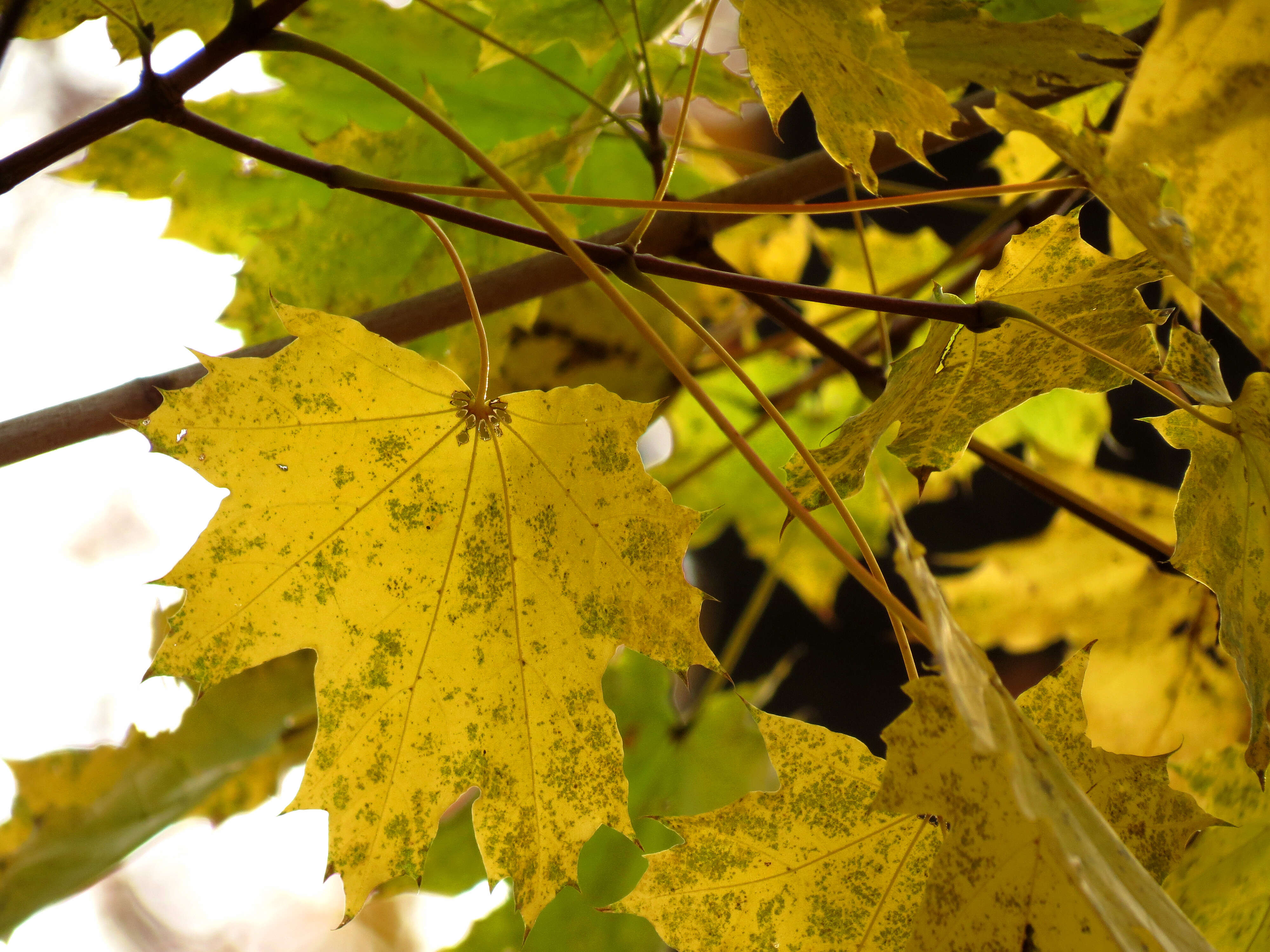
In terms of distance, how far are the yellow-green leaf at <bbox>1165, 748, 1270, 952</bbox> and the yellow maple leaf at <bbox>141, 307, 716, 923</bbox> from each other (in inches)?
12.1

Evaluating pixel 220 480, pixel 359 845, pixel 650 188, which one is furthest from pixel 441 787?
pixel 650 188

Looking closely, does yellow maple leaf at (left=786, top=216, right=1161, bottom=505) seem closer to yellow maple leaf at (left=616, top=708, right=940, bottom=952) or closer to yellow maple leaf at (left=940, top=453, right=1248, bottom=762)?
yellow maple leaf at (left=616, top=708, right=940, bottom=952)

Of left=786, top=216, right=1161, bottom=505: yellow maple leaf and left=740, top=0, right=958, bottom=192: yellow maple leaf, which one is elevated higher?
left=740, top=0, right=958, bottom=192: yellow maple leaf

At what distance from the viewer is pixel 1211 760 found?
0.49m

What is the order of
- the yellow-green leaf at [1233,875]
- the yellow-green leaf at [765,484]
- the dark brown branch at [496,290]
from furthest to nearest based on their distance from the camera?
the yellow-green leaf at [765,484] → the yellow-green leaf at [1233,875] → the dark brown branch at [496,290]

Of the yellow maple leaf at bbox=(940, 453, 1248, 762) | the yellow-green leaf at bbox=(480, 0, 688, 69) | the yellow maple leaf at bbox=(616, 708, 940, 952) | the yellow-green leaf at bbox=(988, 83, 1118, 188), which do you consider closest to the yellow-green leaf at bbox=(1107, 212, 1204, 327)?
the yellow-green leaf at bbox=(988, 83, 1118, 188)

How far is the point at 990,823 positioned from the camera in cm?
29

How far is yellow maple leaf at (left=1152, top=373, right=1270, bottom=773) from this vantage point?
36 cm

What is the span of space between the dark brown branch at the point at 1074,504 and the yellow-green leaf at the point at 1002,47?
184mm

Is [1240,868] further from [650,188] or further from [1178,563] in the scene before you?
[650,188]

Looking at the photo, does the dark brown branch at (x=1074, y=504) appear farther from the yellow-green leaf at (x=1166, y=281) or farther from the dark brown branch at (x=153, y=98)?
the dark brown branch at (x=153, y=98)

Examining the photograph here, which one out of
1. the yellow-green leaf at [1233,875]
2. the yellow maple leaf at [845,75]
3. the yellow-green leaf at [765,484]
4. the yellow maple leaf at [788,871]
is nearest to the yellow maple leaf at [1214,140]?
the yellow maple leaf at [845,75]

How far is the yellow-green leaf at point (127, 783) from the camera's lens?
0.53 meters

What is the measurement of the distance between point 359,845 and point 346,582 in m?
0.11
